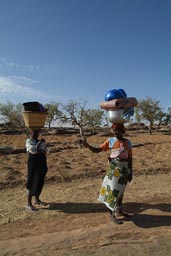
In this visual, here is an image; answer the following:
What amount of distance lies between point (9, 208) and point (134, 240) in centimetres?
231

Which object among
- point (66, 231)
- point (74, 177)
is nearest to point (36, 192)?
point (66, 231)

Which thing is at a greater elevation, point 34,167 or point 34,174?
point 34,167

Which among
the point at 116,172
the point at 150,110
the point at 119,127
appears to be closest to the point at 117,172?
the point at 116,172

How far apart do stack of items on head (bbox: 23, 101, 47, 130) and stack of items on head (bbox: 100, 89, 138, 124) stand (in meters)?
1.14

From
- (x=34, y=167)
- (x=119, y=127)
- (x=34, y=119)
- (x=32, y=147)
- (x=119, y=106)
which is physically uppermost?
(x=119, y=106)

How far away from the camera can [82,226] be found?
408cm

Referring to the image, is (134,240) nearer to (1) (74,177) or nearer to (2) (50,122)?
(1) (74,177)

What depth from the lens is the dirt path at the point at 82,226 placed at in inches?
134

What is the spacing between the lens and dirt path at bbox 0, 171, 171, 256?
11.1 feet

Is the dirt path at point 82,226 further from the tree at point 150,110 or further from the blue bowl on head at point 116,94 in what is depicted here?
the tree at point 150,110

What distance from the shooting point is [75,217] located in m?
4.46

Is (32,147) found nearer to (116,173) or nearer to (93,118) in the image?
(116,173)

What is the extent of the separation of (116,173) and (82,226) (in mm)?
931

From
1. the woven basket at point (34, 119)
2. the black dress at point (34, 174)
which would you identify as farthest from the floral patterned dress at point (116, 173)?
the woven basket at point (34, 119)
